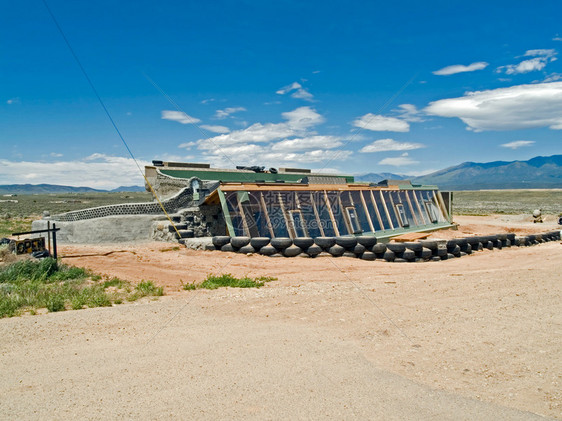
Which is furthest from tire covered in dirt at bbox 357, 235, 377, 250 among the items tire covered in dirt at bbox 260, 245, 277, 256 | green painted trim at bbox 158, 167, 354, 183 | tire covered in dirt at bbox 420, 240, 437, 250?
green painted trim at bbox 158, 167, 354, 183

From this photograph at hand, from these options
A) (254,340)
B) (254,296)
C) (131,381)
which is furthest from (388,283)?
(131,381)

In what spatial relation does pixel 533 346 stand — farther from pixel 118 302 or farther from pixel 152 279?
pixel 152 279

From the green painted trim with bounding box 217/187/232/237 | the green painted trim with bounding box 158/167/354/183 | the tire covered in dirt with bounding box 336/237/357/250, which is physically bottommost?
the tire covered in dirt with bounding box 336/237/357/250

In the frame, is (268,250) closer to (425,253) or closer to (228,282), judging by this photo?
(228,282)

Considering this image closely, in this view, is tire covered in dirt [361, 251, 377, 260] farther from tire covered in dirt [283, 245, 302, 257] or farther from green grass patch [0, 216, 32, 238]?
green grass patch [0, 216, 32, 238]

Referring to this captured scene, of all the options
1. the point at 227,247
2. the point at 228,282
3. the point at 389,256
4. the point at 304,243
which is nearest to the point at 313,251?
the point at 304,243

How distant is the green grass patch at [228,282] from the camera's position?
9383mm

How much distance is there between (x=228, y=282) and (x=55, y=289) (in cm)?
379

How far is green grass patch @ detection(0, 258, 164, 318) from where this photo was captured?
7.65 meters

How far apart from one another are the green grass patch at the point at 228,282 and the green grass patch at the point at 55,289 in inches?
37.1

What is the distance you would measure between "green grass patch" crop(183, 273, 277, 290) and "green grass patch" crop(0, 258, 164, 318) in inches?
37.1

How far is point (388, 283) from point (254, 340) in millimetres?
4805

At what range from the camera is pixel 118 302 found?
8.00 m

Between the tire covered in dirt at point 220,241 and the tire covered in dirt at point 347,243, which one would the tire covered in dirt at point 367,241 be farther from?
the tire covered in dirt at point 220,241
